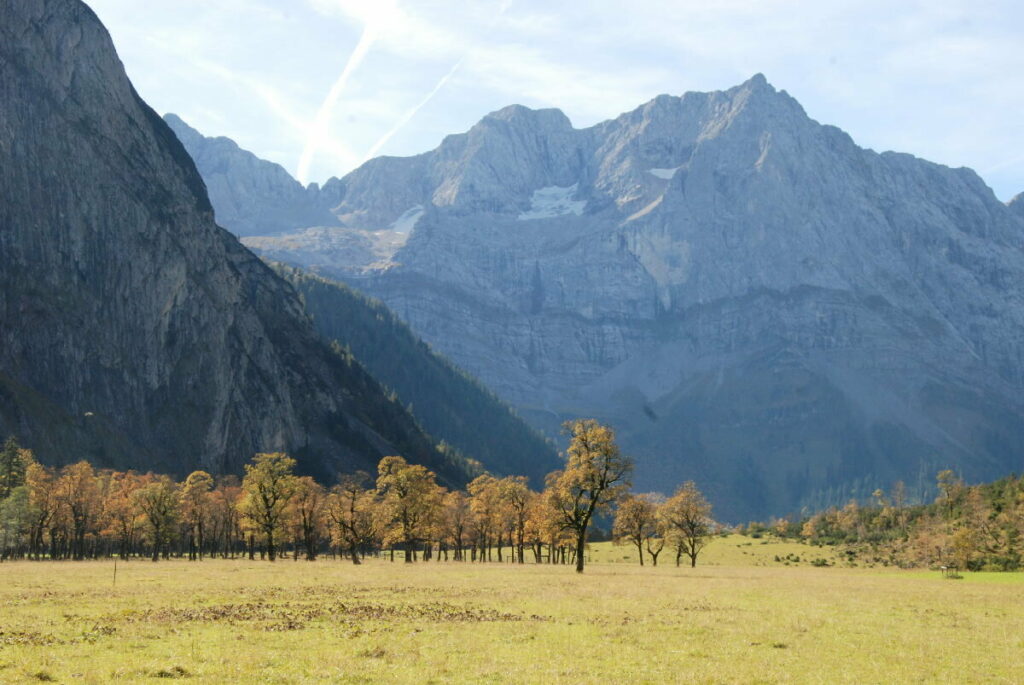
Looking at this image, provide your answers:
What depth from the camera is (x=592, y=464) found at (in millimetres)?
77812

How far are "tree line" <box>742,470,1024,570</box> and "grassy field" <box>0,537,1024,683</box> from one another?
5782 cm

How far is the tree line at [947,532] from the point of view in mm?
107250

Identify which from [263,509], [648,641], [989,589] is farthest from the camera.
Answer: [263,509]

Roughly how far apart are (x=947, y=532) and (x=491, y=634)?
11606 cm

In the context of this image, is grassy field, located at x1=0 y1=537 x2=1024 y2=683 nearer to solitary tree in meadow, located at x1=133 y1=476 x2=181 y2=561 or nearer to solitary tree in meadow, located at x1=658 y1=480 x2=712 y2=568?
solitary tree in meadow, located at x1=658 y1=480 x2=712 y2=568

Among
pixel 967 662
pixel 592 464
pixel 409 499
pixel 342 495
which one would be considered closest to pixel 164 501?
pixel 342 495

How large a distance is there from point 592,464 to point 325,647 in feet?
164

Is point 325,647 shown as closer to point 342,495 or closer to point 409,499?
point 409,499

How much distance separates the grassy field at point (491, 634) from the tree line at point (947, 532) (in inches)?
2276

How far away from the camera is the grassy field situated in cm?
2658

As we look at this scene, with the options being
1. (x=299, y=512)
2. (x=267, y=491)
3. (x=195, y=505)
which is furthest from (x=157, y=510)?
(x=299, y=512)

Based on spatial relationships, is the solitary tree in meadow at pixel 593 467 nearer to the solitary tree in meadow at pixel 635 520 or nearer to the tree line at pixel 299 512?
the tree line at pixel 299 512

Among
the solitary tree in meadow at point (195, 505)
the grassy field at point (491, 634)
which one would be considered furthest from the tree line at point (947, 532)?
the solitary tree in meadow at point (195, 505)

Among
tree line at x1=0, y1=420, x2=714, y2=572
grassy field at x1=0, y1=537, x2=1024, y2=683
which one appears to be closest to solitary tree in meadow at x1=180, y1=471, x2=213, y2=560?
tree line at x1=0, y1=420, x2=714, y2=572
